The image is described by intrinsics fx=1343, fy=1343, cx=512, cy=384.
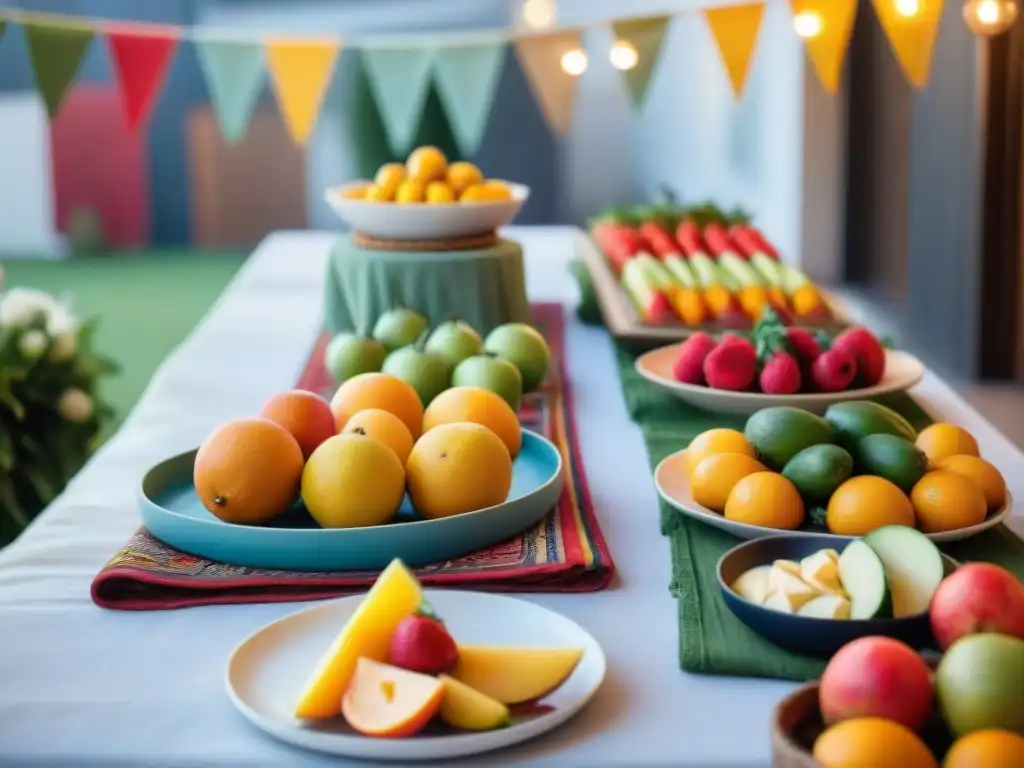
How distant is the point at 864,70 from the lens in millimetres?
4016

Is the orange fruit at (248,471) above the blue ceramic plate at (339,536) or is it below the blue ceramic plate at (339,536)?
above

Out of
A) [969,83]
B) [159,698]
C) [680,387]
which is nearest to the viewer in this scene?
[159,698]

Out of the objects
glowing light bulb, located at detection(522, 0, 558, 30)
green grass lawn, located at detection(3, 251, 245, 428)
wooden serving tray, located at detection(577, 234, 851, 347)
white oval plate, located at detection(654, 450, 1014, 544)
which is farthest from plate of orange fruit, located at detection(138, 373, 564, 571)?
glowing light bulb, located at detection(522, 0, 558, 30)

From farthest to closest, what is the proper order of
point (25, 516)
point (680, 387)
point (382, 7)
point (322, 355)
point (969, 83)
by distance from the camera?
point (382, 7) < point (969, 83) < point (25, 516) < point (322, 355) < point (680, 387)

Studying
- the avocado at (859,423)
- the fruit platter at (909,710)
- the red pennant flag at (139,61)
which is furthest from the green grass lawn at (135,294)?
the fruit platter at (909,710)

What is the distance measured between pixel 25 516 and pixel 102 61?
6170 mm

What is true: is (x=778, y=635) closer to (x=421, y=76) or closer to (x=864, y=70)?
(x=421, y=76)

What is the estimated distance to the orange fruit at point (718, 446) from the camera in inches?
42.0

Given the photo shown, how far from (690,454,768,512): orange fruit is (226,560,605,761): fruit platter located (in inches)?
11.0

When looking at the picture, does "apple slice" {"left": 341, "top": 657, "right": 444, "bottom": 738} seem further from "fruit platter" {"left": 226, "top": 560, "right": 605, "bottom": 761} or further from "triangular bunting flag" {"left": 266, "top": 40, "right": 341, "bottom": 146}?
"triangular bunting flag" {"left": 266, "top": 40, "right": 341, "bottom": 146}

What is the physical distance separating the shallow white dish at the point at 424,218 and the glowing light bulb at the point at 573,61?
21.1 inches

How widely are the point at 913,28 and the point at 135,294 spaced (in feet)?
15.5

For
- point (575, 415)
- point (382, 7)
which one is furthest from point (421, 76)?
point (382, 7)

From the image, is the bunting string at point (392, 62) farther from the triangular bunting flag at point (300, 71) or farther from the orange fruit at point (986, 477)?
the orange fruit at point (986, 477)
